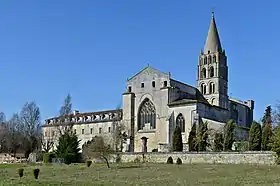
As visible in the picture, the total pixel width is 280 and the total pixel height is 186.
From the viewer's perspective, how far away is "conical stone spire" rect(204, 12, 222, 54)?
10131cm

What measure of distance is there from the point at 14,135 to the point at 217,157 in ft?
211

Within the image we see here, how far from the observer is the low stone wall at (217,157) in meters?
52.9

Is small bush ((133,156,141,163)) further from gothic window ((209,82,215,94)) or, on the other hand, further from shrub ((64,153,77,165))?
gothic window ((209,82,215,94))

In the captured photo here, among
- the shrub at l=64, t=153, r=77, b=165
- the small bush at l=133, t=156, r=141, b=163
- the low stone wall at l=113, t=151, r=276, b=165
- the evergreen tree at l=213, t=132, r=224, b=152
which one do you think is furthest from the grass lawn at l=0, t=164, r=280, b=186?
the shrub at l=64, t=153, r=77, b=165

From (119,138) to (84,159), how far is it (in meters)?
16.8

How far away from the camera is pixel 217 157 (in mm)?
56781

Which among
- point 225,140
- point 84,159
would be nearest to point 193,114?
point 225,140

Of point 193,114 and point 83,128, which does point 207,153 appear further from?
point 83,128

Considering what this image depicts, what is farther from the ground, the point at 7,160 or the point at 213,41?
the point at 213,41

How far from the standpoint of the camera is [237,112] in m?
103

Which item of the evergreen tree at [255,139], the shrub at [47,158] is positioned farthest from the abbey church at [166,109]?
the shrub at [47,158]

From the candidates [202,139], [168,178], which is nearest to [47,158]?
[202,139]

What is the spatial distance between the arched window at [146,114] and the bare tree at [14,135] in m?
30.5

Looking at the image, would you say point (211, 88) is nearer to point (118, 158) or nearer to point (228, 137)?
point (228, 137)
